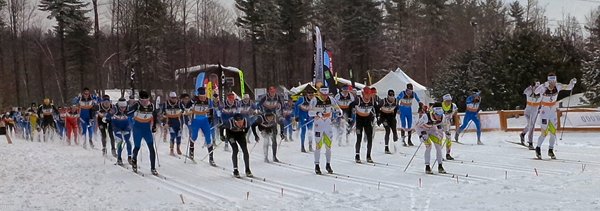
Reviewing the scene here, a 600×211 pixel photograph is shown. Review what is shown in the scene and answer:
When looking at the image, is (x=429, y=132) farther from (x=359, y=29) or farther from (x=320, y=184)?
(x=359, y=29)

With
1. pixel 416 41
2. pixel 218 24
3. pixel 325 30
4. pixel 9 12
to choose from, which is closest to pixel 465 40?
pixel 416 41

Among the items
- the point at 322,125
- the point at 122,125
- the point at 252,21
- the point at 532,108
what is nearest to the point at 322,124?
the point at 322,125

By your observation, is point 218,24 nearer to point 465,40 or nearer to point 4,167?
point 465,40

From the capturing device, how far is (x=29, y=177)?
1453 cm

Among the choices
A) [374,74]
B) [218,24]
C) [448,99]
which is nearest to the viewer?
[448,99]

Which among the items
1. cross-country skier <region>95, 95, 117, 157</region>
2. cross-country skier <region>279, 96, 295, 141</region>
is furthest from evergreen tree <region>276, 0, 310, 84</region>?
cross-country skier <region>95, 95, 117, 157</region>

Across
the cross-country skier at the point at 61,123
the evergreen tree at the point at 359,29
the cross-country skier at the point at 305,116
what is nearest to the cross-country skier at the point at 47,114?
the cross-country skier at the point at 61,123

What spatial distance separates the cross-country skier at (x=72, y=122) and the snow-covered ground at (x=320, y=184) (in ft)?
22.5

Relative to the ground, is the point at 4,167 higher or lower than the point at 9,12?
lower

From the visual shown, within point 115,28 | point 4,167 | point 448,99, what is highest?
point 115,28

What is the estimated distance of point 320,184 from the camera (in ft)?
41.7

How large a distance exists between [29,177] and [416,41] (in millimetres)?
63683

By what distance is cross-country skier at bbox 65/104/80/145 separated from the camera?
25.3m

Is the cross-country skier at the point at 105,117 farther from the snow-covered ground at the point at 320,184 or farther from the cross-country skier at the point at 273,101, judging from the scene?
the cross-country skier at the point at 273,101
